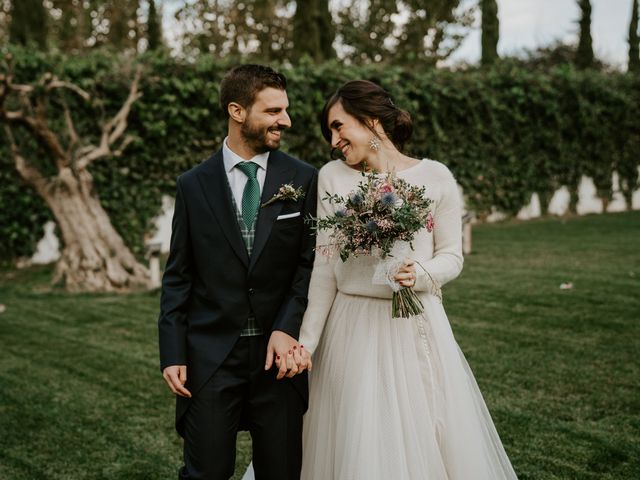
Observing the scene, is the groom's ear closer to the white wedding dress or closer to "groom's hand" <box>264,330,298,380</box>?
the white wedding dress

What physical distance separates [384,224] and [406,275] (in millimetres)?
229

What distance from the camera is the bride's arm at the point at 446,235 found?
8.92ft

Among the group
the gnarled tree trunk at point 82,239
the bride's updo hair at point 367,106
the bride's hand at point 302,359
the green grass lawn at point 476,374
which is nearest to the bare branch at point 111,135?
the gnarled tree trunk at point 82,239

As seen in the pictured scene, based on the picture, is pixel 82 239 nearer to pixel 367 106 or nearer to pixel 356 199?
pixel 367 106

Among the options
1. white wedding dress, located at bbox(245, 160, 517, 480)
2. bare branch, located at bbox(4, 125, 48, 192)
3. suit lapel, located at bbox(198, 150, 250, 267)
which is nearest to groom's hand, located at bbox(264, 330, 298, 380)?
white wedding dress, located at bbox(245, 160, 517, 480)

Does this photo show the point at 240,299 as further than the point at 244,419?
No

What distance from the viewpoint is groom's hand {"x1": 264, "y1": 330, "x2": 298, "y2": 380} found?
2521mm

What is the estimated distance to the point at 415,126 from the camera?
14.3m

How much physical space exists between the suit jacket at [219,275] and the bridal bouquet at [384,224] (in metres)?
0.22

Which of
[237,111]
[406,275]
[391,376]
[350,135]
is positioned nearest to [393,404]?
[391,376]

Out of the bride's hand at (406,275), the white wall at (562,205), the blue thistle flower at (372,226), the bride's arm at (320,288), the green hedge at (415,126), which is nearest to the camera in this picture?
the blue thistle flower at (372,226)

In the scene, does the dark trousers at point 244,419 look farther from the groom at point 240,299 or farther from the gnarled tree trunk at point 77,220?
the gnarled tree trunk at point 77,220

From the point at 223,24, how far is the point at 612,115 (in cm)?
1303

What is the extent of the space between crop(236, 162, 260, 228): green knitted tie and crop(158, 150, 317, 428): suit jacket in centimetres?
5
